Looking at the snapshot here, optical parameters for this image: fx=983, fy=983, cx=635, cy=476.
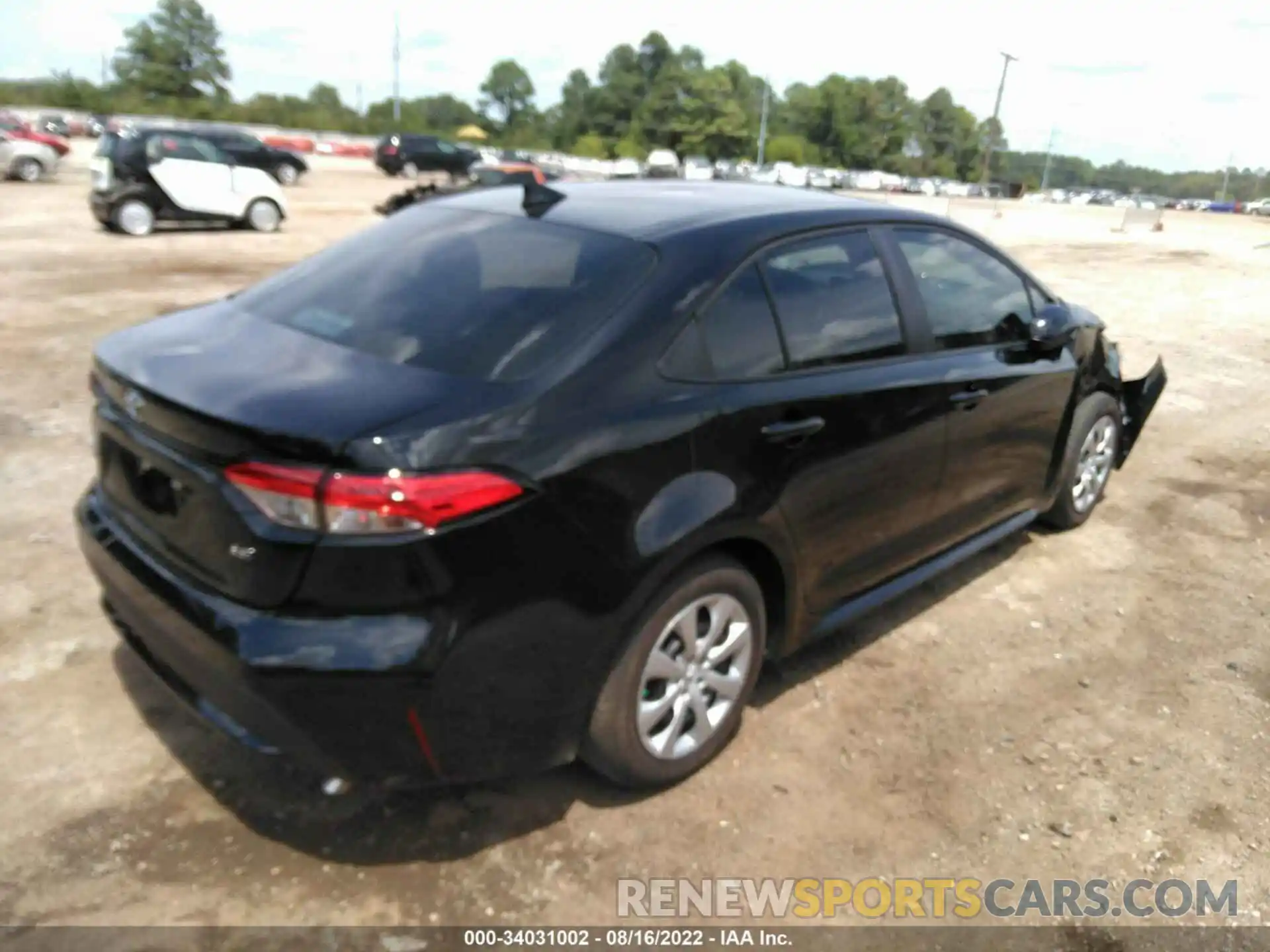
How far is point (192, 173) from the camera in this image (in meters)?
16.0

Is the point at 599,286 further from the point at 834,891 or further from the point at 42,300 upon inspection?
the point at 42,300

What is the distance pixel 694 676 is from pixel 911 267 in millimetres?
1765

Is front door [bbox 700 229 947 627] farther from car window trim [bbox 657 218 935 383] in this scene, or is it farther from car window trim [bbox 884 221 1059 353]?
car window trim [bbox 884 221 1059 353]

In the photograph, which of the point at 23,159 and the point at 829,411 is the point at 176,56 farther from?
the point at 829,411

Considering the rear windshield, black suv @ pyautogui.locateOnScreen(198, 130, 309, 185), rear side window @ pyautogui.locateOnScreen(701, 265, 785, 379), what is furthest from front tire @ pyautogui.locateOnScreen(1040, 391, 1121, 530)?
black suv @ pyautogui.locateOnScreen(198, 130, 309, 185)

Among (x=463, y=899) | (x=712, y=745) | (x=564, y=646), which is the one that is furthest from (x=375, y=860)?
A: (x=712, y=745)

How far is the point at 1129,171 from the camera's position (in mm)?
170625

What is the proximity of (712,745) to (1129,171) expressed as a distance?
642ft

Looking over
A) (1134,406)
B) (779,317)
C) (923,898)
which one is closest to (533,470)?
(779,317)

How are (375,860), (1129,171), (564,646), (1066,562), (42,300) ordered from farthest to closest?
(1129,171), (42,300), (1066,562), (375,860), (564,646)

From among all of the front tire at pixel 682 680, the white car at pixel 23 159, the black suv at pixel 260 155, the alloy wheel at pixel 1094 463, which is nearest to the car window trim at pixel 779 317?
the front tire at pixel 682 680

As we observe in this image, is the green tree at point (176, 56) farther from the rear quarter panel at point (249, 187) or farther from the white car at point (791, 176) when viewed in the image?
the rear quarter panel at point (249, 187)

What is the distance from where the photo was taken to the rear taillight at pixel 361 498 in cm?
221

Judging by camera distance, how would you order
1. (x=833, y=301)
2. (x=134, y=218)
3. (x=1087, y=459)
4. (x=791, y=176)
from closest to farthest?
1. (x=833, y=301)
2. (x=1087, y=459)
3. (x=134, y=218)
4. (x=791, y=176)
